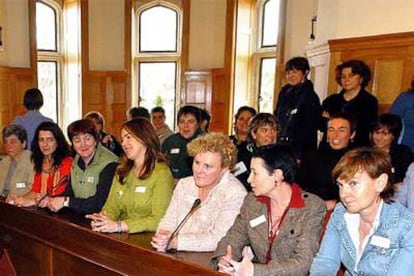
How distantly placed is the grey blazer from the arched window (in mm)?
5749

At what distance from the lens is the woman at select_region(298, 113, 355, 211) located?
278cm

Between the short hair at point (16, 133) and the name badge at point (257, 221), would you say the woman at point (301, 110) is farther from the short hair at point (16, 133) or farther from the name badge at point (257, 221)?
the short hair at point (16, 133)

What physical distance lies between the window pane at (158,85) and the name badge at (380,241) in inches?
242

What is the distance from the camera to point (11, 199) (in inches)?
102

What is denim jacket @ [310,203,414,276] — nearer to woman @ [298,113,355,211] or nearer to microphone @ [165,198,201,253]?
microphone @ [165,198,201,253]

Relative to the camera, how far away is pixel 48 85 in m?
7.73

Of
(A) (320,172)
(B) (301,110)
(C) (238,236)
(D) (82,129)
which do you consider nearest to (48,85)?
(D) (82,129)

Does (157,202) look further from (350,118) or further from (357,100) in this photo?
(357,100)

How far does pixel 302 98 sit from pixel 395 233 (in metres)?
1.94

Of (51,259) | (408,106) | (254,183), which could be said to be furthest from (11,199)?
(408,106)

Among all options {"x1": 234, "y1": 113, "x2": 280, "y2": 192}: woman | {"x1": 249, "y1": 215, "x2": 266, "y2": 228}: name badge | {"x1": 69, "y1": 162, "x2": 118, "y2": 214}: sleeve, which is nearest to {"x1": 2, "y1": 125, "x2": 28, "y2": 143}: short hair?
{"x1": 69, "y1": 162, "x2": 118, "y2": 214}: sleeve

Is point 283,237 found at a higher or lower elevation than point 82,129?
lower

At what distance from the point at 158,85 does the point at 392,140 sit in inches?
214

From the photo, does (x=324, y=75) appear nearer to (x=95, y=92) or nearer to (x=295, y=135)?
(x=295, y=135)
